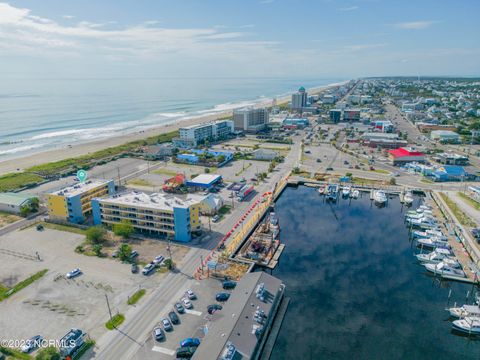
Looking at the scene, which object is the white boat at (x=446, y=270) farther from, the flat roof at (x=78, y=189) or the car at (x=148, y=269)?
the flat roof at (x=78, y=189)

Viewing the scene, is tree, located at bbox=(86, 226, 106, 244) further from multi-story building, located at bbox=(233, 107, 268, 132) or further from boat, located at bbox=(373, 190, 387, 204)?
multi-story building, located at bbox=(233, 107, 268, 132)

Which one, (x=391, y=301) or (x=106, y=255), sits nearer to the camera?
(x=391, y=301)

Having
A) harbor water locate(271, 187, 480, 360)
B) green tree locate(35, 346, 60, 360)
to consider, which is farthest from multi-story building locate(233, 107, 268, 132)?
green tree locate(35, 346, 60, 360)

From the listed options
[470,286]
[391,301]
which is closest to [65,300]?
[391,301]

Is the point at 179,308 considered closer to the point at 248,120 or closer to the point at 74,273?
the point at 74,273

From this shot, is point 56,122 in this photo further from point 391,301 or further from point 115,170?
point 391,301

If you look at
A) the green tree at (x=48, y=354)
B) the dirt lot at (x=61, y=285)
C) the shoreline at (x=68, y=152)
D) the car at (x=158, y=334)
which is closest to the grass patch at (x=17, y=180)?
the shoreline at (x=68, y=152)
